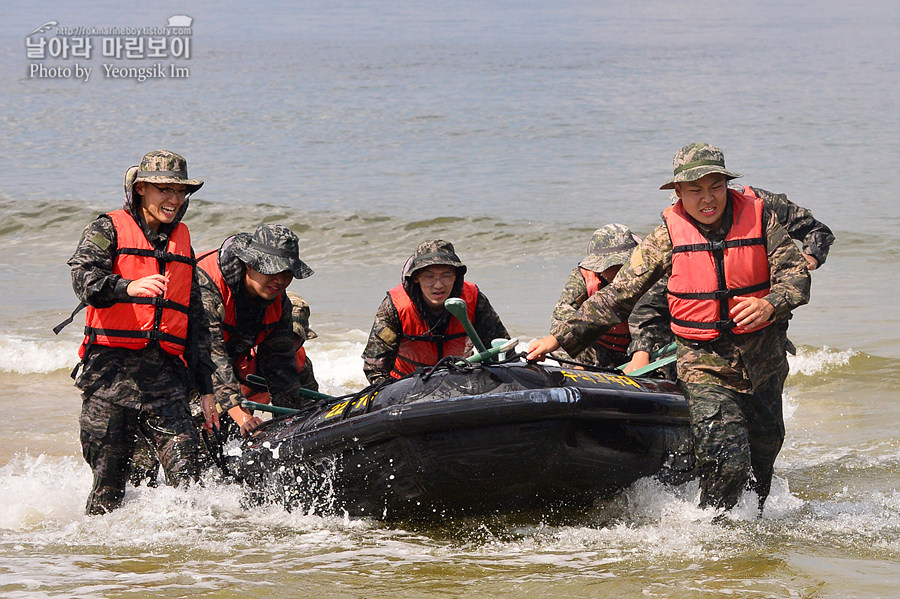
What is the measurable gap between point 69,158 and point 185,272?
785 inches

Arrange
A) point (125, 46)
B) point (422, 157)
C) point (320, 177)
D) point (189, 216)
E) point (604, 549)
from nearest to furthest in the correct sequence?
point (604, 549) < point (189, 216) < point (320, 177) < point (422, 157) < point (125, 46)

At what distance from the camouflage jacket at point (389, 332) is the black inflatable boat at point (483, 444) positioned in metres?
0.69

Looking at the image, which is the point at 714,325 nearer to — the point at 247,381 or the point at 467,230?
the point at 247,381

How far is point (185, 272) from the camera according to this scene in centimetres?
523

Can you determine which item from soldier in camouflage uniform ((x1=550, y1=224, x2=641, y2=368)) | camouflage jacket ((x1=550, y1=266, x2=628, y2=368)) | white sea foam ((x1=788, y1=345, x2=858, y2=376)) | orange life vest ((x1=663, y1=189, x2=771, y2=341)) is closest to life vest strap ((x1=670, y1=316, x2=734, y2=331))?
orange life vest ((x1=663, y1=189, x2=771, y2=341))

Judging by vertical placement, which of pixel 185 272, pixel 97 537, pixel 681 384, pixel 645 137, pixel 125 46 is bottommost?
pixel 97 537

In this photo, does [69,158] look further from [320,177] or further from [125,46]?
[125,46]

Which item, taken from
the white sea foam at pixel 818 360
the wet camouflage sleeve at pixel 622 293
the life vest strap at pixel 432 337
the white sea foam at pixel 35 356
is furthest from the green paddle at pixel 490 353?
the white sea foam at pixel 35 356

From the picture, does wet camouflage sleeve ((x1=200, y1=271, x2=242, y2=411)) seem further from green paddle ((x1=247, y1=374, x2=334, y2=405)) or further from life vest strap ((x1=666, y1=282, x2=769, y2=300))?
life vest strap ((x1=666, y1=282, x2=769, y2=300))

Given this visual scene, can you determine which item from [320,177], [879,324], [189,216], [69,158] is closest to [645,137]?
[320,177]

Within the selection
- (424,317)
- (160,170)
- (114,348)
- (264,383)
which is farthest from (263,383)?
(160,170)

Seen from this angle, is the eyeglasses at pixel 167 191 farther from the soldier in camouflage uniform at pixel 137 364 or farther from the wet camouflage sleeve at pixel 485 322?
the wet camouflage sleeve at pixel 485 322

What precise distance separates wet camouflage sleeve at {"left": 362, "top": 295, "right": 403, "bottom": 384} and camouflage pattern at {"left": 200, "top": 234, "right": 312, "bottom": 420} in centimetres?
43

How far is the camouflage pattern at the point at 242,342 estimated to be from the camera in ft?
18.9
